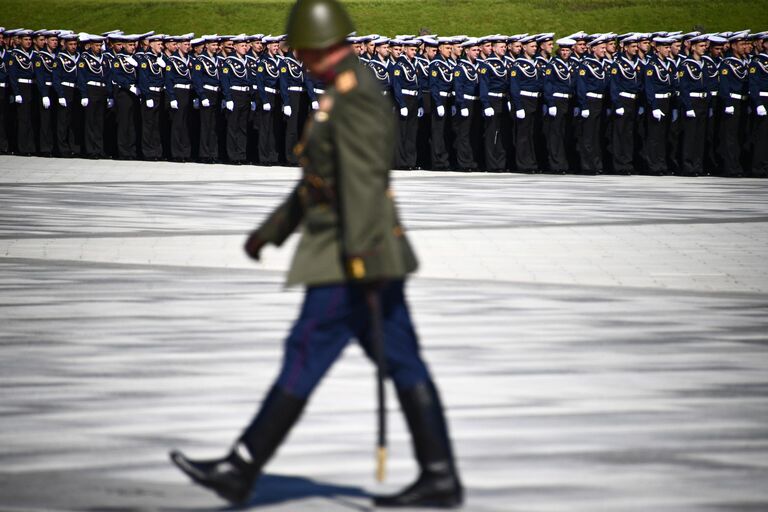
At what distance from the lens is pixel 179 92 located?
2350cm

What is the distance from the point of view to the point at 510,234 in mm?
13328

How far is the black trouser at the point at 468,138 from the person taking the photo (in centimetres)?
2183

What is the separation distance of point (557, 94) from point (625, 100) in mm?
857

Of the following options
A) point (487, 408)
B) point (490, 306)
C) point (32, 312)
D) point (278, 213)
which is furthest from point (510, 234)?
point (278, 213)

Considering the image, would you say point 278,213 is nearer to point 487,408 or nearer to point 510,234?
point 487,408

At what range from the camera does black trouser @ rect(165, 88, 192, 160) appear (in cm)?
2355

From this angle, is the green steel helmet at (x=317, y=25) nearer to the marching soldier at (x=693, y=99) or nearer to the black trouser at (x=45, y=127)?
the marching soldier at (x=693, y=99)

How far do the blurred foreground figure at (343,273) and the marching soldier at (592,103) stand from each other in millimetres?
16090

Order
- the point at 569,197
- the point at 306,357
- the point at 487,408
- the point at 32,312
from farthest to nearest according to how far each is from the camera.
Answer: the point at 569,197
the point at 32,312
the point at 487,408
the point at 306,357

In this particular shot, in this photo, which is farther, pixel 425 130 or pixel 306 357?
pixel 425 130

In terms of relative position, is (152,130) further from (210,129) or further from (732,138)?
(732,138)

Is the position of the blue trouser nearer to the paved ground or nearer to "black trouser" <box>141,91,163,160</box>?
Answer: the paved ground

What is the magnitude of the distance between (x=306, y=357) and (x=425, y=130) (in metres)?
17.7

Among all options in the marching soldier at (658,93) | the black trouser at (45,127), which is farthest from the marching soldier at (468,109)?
the black trouser at (45,127)
